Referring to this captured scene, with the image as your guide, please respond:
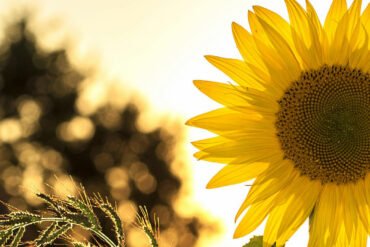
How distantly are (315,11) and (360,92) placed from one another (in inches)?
23.4

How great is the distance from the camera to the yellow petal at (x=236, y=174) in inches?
106

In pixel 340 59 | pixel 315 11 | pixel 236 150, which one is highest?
pixel 315 11

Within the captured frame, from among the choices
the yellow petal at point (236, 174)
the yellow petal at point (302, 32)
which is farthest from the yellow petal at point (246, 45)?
the yellow petal at point (236, 174)

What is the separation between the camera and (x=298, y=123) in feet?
9.67

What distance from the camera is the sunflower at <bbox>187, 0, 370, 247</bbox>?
2.73 meters

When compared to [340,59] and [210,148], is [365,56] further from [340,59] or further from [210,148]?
[210,148]

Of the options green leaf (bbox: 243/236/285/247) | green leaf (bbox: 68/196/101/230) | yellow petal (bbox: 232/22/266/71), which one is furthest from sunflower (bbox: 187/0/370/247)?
green leaf (bbox: 68/196/101/230)

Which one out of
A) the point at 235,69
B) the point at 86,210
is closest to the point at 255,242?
the point at 86,210

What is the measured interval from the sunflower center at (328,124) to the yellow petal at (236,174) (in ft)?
0.73

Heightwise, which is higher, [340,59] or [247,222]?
[340,59]

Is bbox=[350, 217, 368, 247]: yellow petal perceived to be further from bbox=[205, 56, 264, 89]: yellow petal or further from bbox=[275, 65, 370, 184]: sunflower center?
bbox=[205, 56, 264, 89]: yellow petal

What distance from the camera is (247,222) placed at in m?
2.68

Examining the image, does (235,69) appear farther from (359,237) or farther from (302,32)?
(359,237)

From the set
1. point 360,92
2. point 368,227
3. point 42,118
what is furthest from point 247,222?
point 42,118
